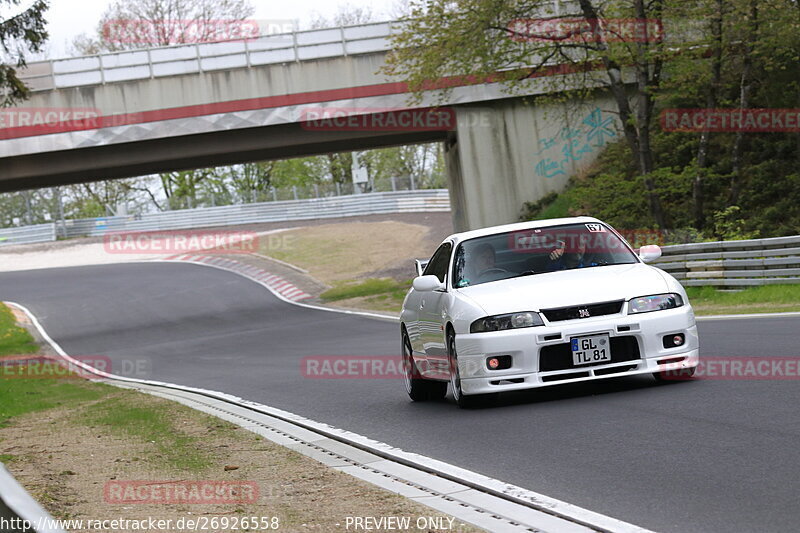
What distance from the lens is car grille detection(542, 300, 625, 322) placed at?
9391 mm

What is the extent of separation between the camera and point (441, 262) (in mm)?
11320

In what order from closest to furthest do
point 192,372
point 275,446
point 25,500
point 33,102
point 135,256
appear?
1. point 25,500
2. point 275,446
3. point 192,372
4. point 33,102
5. point 135,256

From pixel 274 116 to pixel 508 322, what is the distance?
27523 mm

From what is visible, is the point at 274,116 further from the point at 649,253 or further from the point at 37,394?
the point at 649,253

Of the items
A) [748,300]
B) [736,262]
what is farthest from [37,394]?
[736,262]

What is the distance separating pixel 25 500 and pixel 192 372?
17.7 metres

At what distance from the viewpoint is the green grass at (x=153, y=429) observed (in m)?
8.63

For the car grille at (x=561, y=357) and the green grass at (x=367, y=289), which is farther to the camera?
the green grass at (x=367, y=289)

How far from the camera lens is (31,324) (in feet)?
129

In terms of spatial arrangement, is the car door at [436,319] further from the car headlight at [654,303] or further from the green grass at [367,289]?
the green grass at [367,289]

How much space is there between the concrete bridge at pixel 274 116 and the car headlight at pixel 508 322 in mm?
→ 25864

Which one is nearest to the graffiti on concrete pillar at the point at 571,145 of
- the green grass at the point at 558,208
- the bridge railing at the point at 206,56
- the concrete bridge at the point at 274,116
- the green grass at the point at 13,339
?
the concrete bridge at the point at 274,116

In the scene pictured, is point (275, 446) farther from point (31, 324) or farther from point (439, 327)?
point (31, 324)

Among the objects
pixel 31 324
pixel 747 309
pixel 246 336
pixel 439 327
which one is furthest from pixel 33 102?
pixel 439 327
